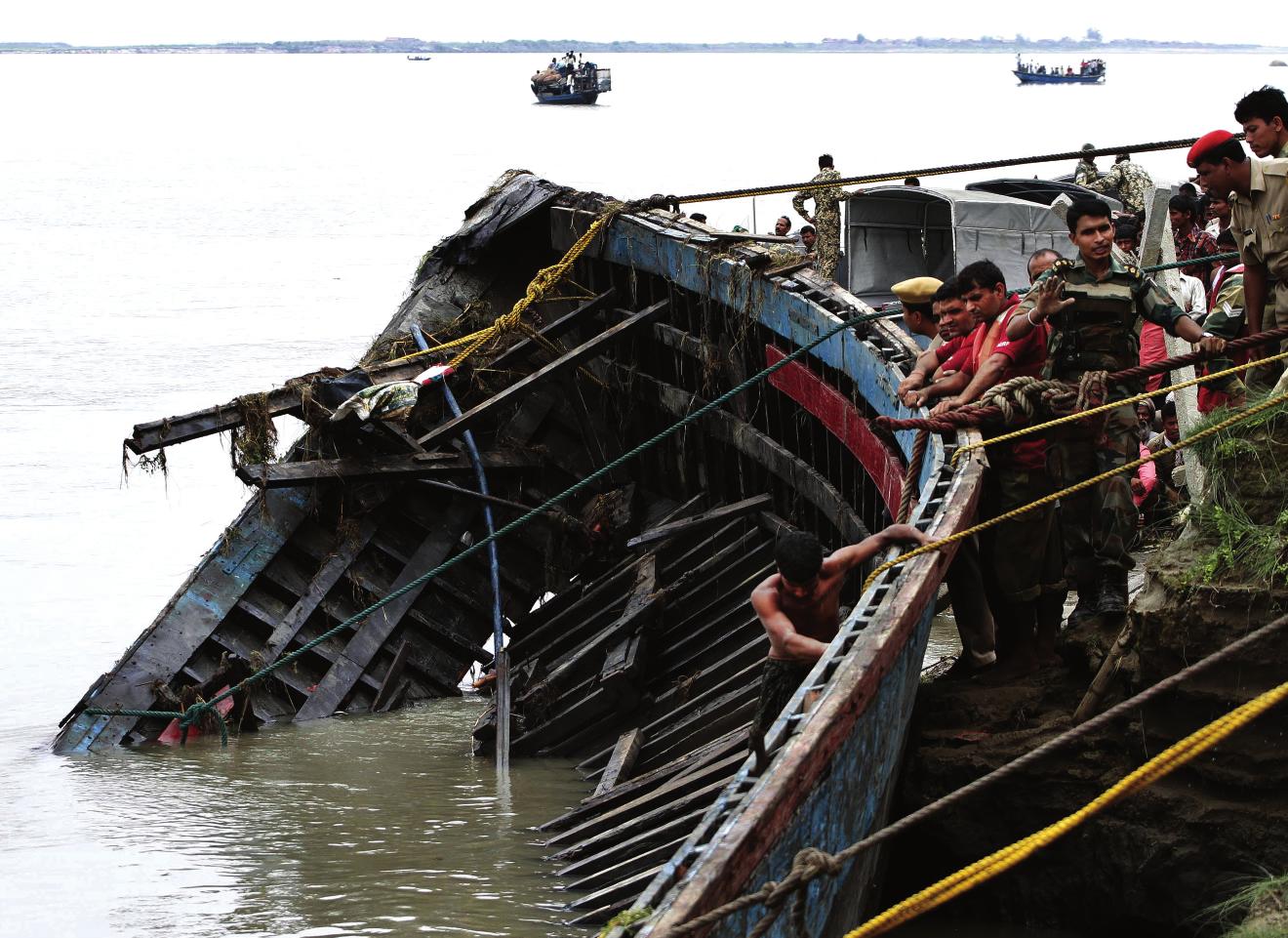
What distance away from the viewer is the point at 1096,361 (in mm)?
6504

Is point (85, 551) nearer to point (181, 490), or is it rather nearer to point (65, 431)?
point (181, 490)

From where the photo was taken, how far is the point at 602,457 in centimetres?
1182

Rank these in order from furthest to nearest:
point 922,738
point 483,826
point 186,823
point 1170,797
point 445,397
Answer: point 445,397 < point 186,823 < point 483,826 < point 922,738 < point 1170,797

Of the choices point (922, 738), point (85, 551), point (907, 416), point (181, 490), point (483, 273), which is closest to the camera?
point (922, 738)

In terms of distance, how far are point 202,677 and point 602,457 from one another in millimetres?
3168

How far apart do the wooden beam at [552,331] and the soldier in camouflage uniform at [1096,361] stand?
5.57 m

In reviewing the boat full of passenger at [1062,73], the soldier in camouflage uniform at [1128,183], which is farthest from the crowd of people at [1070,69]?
the soldier in camouflage uniform at [1128,183]

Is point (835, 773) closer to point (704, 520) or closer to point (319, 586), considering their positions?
point (704, 520)

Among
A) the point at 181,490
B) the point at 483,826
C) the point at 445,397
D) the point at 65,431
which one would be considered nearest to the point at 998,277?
the point at 483,826

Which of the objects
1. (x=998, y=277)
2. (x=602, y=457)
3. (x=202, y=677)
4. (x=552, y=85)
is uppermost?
(x=552, y=85)

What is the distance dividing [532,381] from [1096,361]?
5210 millimetres

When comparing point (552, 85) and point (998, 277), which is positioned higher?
point (552, 85)

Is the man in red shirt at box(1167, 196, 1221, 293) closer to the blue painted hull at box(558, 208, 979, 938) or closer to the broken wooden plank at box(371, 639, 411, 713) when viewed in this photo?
the blue painted hull at box(558, 208, 979, 938)

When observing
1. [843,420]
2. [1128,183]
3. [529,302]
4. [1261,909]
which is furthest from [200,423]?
[1128,183]
